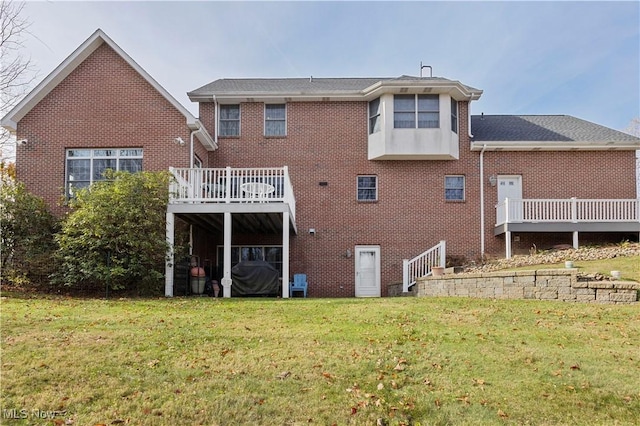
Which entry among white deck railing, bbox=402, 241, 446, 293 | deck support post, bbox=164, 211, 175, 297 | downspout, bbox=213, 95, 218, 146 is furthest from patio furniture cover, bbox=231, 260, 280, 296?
downspout, bbox=213, 95, 218, 146

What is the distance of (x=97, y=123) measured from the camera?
1385cm

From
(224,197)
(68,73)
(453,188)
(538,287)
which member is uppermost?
(68,73)

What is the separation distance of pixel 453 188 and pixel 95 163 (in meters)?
11.8

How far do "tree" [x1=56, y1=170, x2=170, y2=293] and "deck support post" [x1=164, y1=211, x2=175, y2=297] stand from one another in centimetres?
15

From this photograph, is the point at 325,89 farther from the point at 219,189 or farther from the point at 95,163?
the point at 95,163

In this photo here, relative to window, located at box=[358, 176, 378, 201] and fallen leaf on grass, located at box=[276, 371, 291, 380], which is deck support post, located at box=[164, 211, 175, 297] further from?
fallen leaf on grass, located at box=[276, 371, 291, 380]

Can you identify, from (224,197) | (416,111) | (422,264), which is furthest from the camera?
(416,111)

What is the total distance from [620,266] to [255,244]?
10727 millimetres

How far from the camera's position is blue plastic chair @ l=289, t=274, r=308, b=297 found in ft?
50.1

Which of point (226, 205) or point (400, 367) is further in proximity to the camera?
point (226, 205)

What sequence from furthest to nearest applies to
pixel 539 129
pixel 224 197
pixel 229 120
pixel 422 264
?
pixel 539 129
pixel 229 120
pixel 422 264
pixel 224 197

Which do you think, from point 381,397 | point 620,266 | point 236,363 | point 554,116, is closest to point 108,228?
point 236,363

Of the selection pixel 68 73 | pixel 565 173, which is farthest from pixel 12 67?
pixel 565 173

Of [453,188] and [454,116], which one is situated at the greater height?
[454,116]
